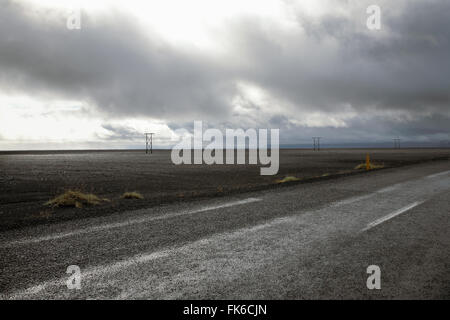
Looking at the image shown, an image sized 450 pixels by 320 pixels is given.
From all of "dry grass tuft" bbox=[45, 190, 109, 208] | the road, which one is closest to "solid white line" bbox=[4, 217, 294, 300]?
the road

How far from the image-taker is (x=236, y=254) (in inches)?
163

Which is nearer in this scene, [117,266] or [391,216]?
[117,266]

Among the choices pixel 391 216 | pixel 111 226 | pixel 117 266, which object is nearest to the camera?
pixel 117 266

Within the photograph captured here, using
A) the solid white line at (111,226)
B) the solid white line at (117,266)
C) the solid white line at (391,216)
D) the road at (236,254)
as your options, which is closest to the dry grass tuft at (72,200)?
the road at (236,254)

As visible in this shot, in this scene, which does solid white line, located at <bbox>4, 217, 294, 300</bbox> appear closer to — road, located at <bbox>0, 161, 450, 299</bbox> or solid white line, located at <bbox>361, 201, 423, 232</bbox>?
road, located at <bbox>0, 161, 450, 299</bbox>

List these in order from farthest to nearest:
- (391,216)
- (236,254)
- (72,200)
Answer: (72,200), (391,216), (236,254)

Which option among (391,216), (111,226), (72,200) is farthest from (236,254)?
(72,200)

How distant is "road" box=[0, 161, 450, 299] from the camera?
310 centimetres

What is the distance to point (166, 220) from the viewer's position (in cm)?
621

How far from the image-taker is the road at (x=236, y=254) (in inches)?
122

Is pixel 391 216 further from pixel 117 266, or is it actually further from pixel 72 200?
pixel 72 200

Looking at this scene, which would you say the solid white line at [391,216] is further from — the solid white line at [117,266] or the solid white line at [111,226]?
the solid white line at [111,226]
